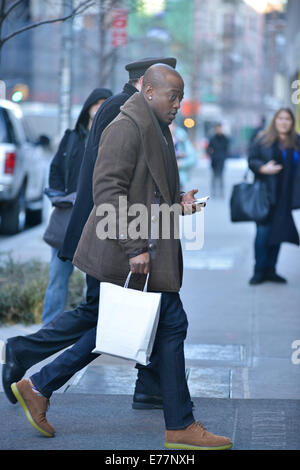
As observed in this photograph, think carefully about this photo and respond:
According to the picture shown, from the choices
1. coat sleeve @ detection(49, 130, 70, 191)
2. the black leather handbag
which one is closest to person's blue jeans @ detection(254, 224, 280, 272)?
the black leather handbag

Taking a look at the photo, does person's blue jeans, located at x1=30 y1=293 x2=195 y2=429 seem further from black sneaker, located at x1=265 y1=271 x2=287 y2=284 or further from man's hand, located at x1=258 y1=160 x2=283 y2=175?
black sneaker, located at x1=265 y1=271 x2=287 y2=284

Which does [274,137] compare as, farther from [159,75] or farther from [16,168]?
[16,168]

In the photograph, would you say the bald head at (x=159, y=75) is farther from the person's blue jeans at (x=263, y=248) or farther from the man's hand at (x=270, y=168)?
the person's blue jeans at (x=263, y=248)

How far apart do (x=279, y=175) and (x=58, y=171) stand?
11.0ft

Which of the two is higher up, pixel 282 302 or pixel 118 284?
pixel 118 284

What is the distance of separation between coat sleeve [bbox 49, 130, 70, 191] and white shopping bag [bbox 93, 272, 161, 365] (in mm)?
2387

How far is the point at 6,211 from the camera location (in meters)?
14.4

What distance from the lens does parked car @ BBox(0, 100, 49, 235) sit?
1356cm

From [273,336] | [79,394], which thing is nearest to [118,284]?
[79,394]

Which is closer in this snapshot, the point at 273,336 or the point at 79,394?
the point at 79,394

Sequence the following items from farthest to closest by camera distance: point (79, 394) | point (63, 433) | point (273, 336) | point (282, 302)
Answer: point (282, 302), point (273, 336), point (79, 394), point (63, 433)

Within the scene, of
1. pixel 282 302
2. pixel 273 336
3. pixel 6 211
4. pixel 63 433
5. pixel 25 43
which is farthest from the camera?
pixel 25 43

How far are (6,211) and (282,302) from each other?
667 centimetres

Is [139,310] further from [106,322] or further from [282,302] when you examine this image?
[282,302]
